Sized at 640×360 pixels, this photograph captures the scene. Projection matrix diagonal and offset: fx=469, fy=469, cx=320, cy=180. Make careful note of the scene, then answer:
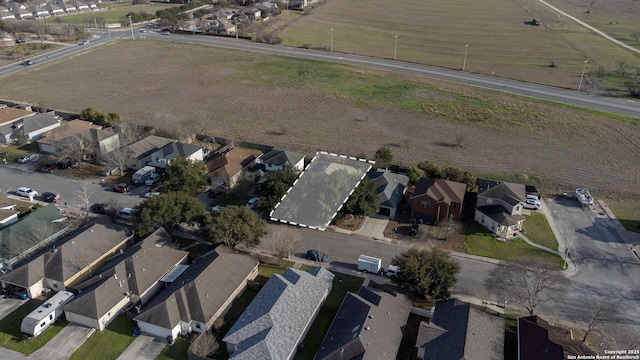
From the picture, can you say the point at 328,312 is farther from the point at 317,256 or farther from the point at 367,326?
the point at 317,256

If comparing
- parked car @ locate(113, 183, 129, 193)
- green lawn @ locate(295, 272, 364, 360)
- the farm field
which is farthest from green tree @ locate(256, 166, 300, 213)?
the farm field

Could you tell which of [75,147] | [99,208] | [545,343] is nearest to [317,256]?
[545,343]

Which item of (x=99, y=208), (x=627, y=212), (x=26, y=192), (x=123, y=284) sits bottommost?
(x=627, y=212)

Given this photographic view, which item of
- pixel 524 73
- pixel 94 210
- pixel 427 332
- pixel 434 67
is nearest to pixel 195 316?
pixel 427 332

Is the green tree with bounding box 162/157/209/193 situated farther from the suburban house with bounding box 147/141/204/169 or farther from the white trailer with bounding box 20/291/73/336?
the white trailer with bounding box 20/291/73/336

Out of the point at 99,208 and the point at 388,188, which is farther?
the point at 388,188

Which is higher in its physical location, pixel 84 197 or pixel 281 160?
pixel 281 160

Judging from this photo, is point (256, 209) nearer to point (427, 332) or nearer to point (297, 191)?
point (297, 191)
